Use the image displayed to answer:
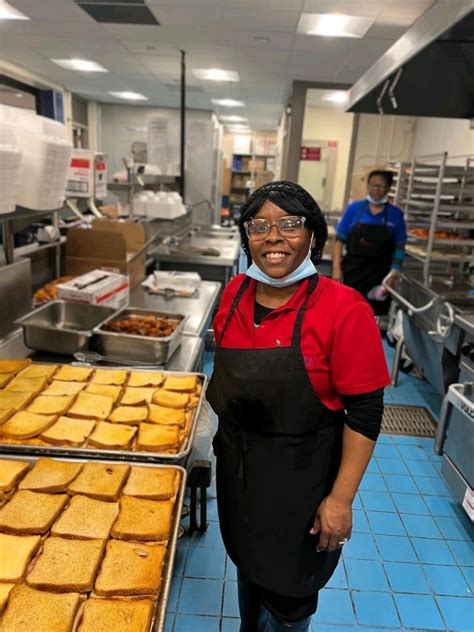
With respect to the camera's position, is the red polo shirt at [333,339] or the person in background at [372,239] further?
the person in background at [372,239]

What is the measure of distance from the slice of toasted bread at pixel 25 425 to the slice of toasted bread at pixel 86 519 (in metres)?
0.32

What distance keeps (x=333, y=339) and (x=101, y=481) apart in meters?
0.79

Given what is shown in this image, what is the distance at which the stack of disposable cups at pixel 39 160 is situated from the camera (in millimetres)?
1933

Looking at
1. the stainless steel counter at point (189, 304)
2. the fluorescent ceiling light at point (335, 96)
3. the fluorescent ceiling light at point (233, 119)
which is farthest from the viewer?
the fluorescent ceiling light at point (233, 119)

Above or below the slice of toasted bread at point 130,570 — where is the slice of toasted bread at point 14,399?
above

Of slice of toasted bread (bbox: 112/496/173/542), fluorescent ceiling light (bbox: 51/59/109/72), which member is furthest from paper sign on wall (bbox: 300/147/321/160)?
slice of toasted bread (bbox: 112/496/173/542)

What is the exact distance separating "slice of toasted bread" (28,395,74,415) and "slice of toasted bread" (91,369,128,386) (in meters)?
0.15

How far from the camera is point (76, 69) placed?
6535mm

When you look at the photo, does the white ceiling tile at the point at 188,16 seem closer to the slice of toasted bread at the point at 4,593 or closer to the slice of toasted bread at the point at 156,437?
the slice of toasted bread at the point at 156,437

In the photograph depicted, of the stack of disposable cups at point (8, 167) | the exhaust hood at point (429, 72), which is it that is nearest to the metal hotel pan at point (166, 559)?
the stack of disposable cups at point (8, 167)

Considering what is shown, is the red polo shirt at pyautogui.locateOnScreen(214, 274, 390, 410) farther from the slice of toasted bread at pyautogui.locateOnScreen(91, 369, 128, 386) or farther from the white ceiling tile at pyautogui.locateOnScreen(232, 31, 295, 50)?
the white ceiling tile at pyautogui.locateOnScreen(232, 31, 295, 50)

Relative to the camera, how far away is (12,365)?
1.85m

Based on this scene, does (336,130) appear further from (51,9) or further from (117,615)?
(117,615)

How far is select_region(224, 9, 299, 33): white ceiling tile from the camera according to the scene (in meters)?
3.87
